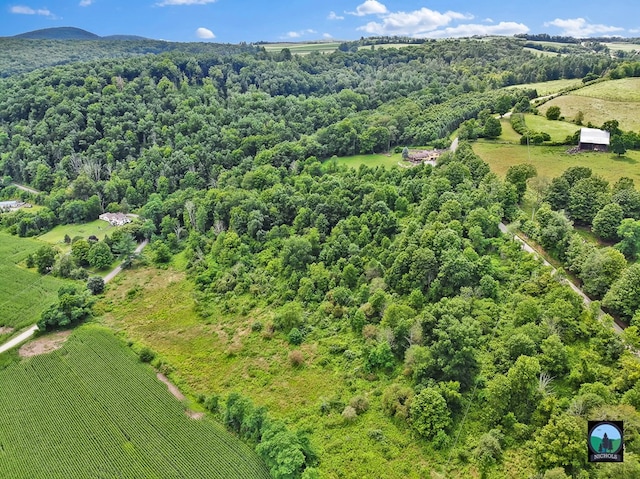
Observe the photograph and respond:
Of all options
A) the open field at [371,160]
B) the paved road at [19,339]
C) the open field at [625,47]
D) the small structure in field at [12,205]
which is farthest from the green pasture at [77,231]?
the open field at [625,47]

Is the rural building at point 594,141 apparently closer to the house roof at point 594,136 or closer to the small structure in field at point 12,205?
the house roof at point 594,136

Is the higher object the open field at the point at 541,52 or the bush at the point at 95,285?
the open field at the point at 541,52

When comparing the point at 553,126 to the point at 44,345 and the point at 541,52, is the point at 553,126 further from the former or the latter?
the point at 541,52

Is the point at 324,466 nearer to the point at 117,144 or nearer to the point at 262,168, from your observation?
the point at 262,168

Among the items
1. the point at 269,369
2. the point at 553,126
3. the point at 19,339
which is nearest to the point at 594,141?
the point at 553,126

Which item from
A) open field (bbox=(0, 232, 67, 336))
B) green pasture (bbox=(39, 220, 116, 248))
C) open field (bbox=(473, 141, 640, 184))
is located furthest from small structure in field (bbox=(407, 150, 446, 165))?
open field (bbox=(0, 232, 67, 336))

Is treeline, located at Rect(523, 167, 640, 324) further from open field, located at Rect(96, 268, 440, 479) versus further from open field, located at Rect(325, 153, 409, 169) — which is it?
open field, located at Rect(325, 153, 409, 169)
